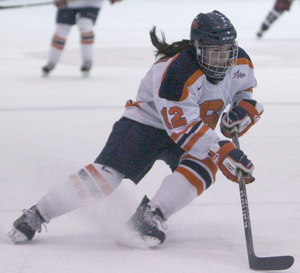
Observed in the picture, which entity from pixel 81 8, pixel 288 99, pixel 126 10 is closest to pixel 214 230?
pixel 288 99

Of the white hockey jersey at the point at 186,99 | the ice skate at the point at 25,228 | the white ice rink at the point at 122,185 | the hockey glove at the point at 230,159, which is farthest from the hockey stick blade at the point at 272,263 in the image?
the ice skate at the point at 25,228

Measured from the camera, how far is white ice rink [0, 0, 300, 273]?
175cm

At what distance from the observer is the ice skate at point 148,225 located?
71.7 inches

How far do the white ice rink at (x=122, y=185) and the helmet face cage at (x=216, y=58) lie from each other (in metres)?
0.50

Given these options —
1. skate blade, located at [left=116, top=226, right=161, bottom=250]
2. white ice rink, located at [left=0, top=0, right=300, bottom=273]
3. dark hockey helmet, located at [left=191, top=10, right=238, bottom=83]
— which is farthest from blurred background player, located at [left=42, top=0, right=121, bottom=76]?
skate blade, located at [left=116, top=226, right=161, bottom=250]

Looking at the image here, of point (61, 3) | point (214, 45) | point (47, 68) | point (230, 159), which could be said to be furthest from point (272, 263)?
point (47, 68)

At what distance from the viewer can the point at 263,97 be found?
173 inches

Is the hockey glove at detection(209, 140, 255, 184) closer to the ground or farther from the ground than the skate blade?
farther from the ground

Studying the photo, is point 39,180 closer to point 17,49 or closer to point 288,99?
point 288,99

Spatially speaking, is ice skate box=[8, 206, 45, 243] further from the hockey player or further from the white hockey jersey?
the white hockey jersey

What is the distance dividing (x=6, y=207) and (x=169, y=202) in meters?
0.66

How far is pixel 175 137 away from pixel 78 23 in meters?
3.60

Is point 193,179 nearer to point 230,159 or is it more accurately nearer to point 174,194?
point 174,194

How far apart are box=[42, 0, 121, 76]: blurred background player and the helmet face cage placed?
3.39m
